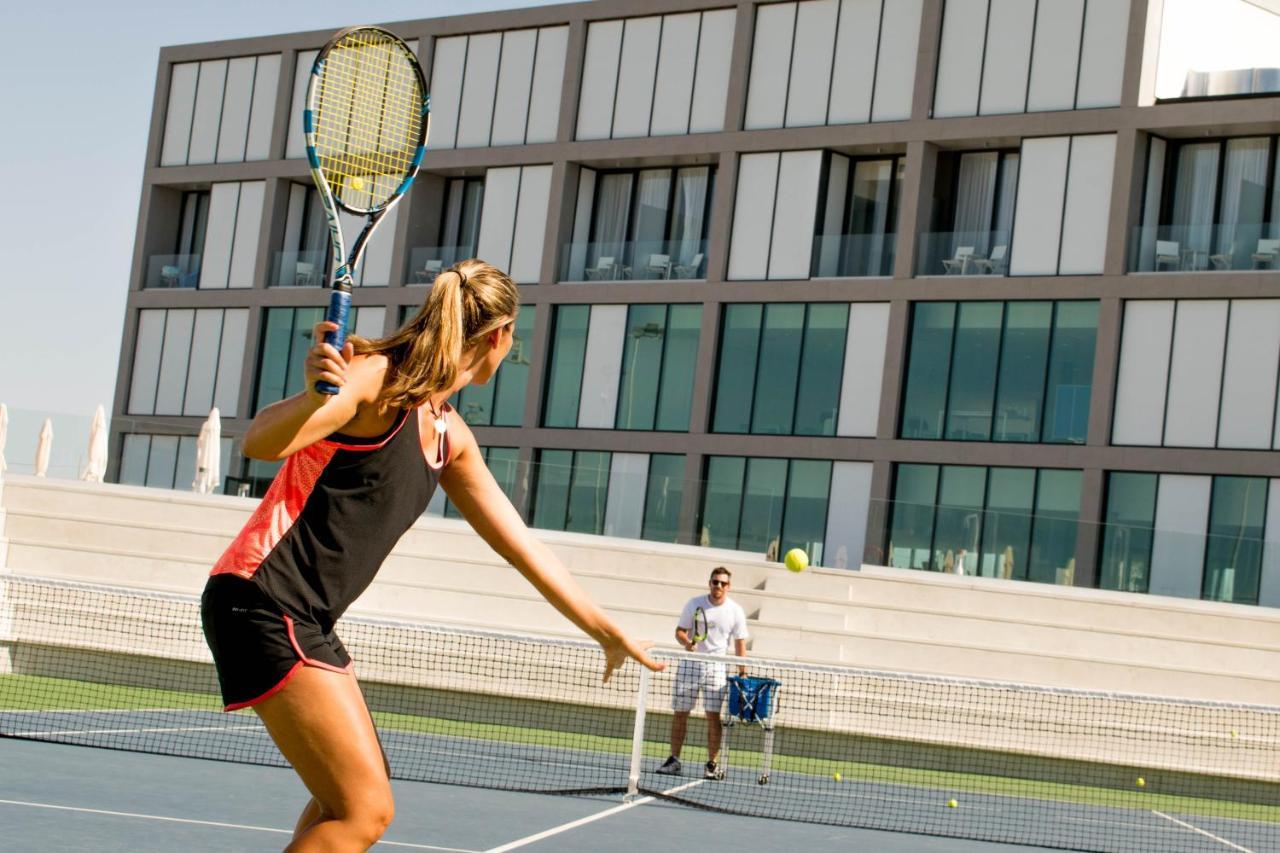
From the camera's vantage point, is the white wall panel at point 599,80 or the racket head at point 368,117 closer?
the racket head at point 368,117

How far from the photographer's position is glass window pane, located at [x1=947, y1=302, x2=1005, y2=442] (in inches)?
1405

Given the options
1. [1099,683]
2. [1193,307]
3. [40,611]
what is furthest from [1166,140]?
[40,611]

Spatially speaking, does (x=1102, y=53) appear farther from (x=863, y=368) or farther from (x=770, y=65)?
(x=863, y=368)

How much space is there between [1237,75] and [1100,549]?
44.4 ft

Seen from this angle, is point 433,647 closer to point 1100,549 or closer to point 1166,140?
point 1100,549

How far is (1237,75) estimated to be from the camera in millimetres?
34562

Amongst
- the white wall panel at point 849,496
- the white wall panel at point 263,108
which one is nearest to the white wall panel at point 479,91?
the white wall panel at point 263,108

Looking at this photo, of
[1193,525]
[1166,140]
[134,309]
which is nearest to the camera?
[1193,525]

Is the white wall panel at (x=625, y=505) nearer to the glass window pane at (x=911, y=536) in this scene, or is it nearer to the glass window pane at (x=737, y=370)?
the glass window pane at (x=911, y=536)

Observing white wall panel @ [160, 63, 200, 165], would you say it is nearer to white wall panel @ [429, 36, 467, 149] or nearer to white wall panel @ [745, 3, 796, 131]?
Result: white wall panel @ [429, 36, 467, 149]

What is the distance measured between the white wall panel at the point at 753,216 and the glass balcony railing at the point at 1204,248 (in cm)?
833

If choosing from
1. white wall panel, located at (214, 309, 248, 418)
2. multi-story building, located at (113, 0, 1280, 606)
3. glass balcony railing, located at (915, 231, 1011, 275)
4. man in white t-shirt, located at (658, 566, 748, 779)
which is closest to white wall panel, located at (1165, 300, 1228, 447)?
multi-story building, located at (113, 0, 1280, 606)

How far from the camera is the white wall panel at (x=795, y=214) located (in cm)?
3812

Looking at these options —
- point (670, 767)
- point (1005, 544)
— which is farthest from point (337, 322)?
point (1005, 544)
